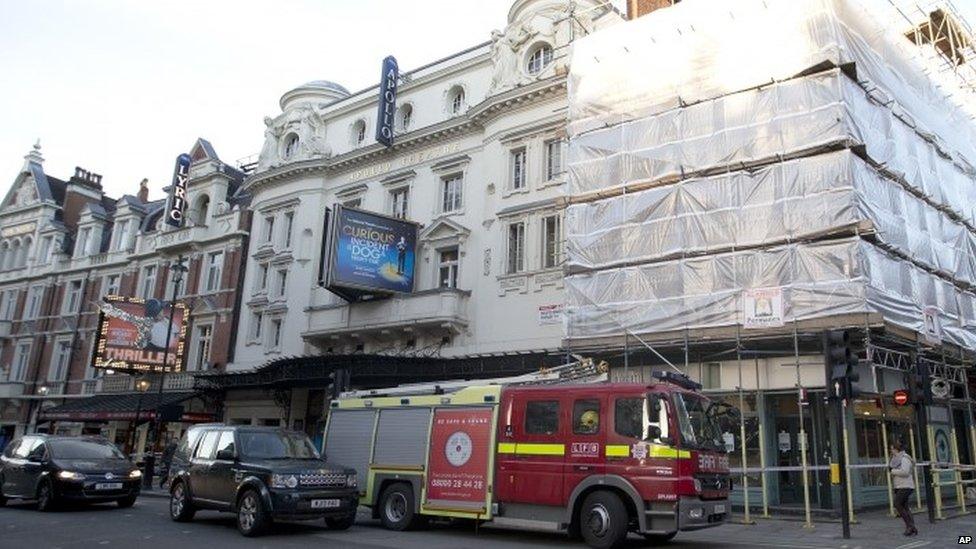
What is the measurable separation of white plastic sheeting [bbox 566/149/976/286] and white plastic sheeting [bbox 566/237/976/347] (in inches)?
14.2

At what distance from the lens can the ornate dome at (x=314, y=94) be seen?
35.2 m

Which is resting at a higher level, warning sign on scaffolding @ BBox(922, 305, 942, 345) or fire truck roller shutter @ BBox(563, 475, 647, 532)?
warning sign on scaffolding @ BBox(922, 305, 942, 345)

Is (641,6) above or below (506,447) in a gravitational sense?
above

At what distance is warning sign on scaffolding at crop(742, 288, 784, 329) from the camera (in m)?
16.6

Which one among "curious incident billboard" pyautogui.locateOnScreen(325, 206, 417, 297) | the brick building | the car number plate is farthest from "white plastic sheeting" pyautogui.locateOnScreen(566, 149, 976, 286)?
the brick building

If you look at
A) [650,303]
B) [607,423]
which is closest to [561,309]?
[650,303]

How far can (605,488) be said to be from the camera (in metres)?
11.5

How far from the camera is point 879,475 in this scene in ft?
59.8

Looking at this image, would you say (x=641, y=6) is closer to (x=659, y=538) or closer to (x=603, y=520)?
(x=659, y=538)

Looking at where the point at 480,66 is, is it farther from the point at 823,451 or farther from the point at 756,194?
the point at 823,451

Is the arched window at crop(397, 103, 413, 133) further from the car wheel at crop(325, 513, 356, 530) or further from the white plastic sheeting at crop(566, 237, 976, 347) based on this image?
the car wheel at crop(325, 513, 356, 530)

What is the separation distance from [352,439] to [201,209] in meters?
27.7

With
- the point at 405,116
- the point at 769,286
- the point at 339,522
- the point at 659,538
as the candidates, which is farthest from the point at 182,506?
the point at 405,116

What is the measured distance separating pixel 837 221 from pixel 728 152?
11.0 ft
